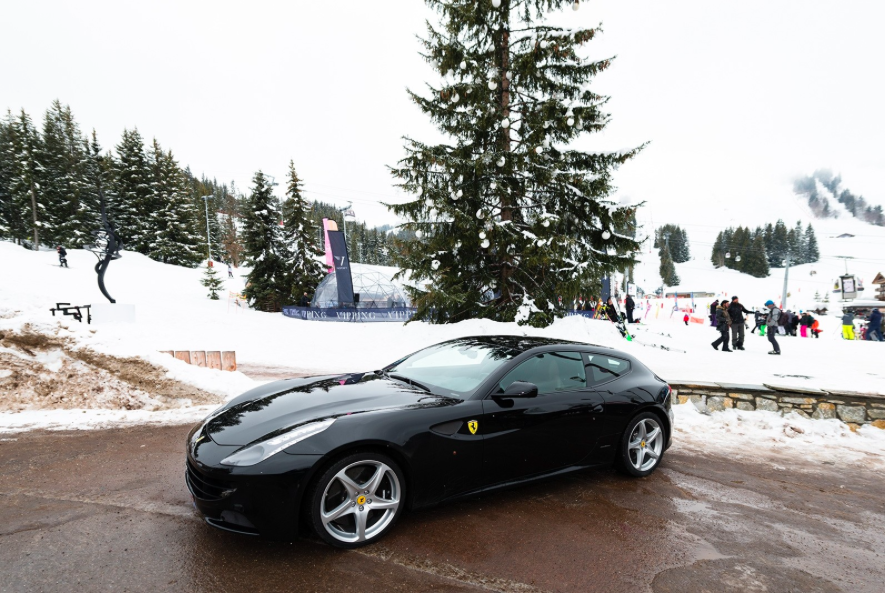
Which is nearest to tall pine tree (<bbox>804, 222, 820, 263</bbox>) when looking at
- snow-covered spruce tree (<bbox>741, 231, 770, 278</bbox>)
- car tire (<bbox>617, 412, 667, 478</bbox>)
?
snow-covered spruce tree (<bbox>741, 231, 770, 278</bbox>)

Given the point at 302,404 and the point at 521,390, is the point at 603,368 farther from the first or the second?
the point at 302,404

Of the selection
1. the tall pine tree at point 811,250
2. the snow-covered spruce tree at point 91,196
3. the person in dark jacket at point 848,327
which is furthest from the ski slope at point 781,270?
the snow-covered spruce tree at point 91,196

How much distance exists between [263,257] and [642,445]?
3223 cm

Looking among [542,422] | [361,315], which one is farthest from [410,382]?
[361,315]

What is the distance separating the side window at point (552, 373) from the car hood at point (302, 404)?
2.34 feet

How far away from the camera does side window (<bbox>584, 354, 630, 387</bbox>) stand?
13.9ft

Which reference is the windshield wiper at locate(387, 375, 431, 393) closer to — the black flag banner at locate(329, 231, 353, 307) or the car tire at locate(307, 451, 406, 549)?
the car tire at locate(307, 451, 406, 549)

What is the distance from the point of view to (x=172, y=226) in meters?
44.8

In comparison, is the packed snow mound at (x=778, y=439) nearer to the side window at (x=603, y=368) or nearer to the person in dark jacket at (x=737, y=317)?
the side window at (x=603, y=368)

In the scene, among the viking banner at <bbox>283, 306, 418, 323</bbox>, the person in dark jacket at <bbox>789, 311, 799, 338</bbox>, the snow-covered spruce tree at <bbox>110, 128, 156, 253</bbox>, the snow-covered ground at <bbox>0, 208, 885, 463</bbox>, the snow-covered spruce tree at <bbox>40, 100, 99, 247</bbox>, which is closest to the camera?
the snow-covered ground at <bbox>0, 208, 885, 463</bbox>

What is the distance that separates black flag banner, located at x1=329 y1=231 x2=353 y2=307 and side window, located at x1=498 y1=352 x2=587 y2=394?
22224 mm

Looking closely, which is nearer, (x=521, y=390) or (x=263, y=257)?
(x=521, y=390)

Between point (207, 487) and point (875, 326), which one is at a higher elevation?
point (207, 487)

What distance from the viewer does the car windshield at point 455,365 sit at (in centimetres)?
368
